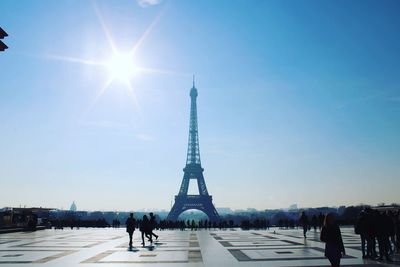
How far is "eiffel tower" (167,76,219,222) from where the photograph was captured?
92562 millimetres

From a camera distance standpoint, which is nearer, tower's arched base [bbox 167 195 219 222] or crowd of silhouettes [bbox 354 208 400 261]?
crowd of silhouettes [bbox 354 208 400 261]

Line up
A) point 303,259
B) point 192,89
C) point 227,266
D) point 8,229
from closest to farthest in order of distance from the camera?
point 227,266 → point 303,259 → point 8,229 → point 192,89

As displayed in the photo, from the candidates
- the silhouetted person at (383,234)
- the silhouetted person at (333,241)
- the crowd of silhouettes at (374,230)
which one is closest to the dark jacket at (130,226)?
the crowd of silhouettes at (374,230)

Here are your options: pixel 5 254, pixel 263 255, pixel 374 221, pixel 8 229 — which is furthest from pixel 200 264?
pixel 8 229

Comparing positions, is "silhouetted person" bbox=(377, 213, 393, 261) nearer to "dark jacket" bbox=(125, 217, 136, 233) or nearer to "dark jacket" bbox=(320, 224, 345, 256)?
"dark jacket" bbox=(320, 224, 345, 256)

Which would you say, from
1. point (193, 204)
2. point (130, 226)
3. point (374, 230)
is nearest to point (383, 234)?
point (374, 230)

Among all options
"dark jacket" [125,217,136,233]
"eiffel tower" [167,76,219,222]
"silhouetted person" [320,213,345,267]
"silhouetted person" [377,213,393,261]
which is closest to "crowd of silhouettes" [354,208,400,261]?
"silhouetted person" [377,213,393,261]

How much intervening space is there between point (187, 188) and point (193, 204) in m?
5.40

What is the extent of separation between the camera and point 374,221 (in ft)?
48.2

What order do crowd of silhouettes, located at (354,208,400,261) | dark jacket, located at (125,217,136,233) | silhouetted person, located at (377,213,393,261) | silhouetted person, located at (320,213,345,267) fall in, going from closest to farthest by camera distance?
1. silhouetted person, located at (320,213,345,267)
2. silhouetted person, located at (377,213,393,261)
3. crowd of silhouettes, located at (354,208,400,261)
4. dark jacket, located at (125,217,136,233)

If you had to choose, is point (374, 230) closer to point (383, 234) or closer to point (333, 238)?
point (383, 234)

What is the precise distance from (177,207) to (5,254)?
77.2 meters

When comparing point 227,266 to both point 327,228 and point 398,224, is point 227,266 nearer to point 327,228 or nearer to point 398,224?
point 327,228

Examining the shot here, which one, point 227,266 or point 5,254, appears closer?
point 227,266
